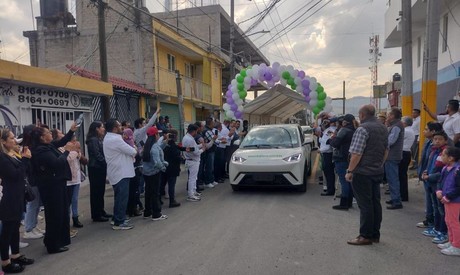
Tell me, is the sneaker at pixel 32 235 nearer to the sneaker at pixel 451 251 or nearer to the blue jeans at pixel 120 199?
the blue jeans at pixel 120 199

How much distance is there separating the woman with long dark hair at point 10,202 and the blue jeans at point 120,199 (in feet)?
5.26

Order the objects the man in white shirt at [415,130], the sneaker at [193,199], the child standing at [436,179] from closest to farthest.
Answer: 1. the child standing at [436,179]
2. the sneaker at [193,199]
3. the man in white shirt at [415,130]

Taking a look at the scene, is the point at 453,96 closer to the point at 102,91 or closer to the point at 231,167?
the point at 231,167

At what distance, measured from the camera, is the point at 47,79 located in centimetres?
932

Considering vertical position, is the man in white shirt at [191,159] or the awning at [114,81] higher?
the awning at [114,81]

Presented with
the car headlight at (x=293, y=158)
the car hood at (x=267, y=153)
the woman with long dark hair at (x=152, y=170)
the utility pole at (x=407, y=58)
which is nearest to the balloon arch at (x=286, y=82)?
the utility pole at (x=407, y=58)

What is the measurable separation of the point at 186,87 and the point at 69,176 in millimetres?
15782

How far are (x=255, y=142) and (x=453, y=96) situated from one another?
6601 mm

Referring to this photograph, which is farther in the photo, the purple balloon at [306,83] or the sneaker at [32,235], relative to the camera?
the purple balloon at [306,83]

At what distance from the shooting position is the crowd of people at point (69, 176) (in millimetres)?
4363

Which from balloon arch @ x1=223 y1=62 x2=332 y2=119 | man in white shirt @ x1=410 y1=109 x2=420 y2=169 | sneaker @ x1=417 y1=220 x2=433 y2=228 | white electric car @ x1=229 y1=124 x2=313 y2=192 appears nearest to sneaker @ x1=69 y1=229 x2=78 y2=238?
white electric car @ x1=229 y1=124 x2=313 y2=192

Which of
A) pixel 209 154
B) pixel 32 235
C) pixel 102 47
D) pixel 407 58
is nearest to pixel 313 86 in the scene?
pixel 407 58

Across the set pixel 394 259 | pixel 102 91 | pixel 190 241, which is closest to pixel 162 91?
pixel 102 91

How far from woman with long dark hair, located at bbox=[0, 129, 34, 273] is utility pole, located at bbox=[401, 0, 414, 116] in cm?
1058
